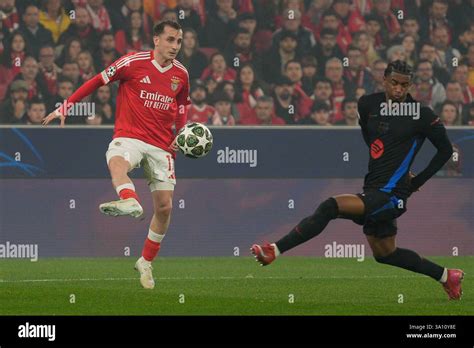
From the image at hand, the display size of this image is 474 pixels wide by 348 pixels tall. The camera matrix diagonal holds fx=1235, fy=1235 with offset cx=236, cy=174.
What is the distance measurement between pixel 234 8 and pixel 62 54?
94.4 inches

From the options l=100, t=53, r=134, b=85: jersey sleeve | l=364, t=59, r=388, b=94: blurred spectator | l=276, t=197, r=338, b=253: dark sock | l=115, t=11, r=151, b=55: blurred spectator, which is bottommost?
l=276, t=197, r=338, b=253: dark sock

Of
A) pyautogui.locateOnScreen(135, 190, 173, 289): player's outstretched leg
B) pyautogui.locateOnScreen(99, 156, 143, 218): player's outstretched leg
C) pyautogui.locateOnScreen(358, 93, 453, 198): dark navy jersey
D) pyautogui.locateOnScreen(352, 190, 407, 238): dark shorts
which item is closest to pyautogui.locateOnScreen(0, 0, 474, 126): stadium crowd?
pyautogui.locateOnScreen(135, 190, 173, 289): player's outstretched leg

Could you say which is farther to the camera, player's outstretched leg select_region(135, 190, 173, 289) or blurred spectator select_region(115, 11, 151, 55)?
blurred spectator select_region(115, 11, 151, 55)

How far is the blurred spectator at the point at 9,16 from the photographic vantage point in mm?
16156

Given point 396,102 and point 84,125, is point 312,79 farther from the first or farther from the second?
point 396,102

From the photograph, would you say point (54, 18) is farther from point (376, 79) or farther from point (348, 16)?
point (376, 79)

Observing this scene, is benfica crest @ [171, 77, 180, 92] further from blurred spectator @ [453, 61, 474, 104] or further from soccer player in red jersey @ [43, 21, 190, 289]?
blurred spectator @ [453, 61, 474, 104]

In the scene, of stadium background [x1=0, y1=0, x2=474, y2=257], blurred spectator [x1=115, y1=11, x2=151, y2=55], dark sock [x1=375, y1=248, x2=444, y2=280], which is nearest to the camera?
dark sock [x1=375, y1=248, x2=444, y2=280]

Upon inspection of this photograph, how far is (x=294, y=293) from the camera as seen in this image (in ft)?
35.3

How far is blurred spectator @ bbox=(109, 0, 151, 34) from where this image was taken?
16438 millimetres

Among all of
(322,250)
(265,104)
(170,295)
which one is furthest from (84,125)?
(170,295)

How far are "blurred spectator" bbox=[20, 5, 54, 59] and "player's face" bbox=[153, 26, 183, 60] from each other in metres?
4.89

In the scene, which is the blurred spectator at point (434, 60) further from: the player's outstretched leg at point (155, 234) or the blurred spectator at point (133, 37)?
the player's outstretched leg at point (155, 234)

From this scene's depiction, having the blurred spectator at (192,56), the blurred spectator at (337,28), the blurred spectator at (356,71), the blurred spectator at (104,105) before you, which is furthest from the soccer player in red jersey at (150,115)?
the blurred spectator at (337,28)
